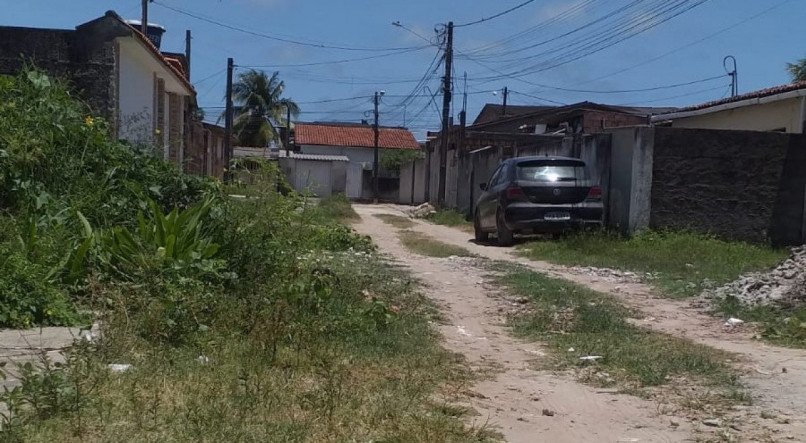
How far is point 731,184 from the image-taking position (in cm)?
1409

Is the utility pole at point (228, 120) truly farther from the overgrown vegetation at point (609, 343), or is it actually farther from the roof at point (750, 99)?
the overgrown vegetation at point (609, 343)

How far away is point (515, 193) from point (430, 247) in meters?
1.73

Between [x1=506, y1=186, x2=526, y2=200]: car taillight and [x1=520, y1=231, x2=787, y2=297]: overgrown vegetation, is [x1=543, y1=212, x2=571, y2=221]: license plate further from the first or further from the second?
[x1=506, y1=186, x2=526, y2=200]: car taillight

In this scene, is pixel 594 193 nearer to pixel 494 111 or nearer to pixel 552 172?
pixel 552 172

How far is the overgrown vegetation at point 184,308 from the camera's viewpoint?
3.95 metres

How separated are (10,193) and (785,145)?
11.9 meters

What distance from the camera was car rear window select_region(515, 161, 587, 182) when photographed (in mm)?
14305

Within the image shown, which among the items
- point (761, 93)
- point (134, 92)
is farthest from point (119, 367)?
point (761, 93)

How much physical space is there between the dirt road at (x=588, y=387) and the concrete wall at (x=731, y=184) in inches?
190

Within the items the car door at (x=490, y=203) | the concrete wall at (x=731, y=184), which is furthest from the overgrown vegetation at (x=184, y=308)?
the concrete wall at (x=731, y=184)

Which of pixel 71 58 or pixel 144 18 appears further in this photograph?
pixel 144 18

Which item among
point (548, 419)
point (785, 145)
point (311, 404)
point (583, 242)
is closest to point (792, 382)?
point (548, 419)

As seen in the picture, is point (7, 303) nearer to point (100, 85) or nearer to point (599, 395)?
point (599, 395)

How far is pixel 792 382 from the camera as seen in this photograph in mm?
→ 5328
